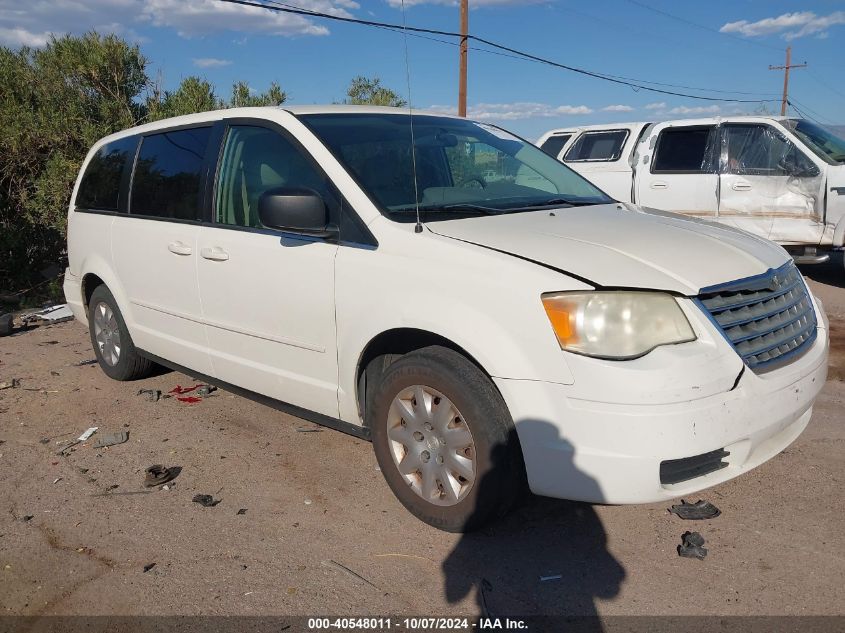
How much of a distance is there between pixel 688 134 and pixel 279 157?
7.77 meters

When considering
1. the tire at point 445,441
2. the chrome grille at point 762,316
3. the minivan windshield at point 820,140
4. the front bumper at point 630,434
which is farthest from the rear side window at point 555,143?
the front bumper at point 630,434

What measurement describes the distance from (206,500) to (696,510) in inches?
94.8

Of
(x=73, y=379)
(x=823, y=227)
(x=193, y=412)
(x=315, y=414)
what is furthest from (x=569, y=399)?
(x=823, y=227)

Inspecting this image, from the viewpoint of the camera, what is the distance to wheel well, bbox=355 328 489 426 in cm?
325

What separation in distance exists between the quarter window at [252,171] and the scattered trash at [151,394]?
71.9 inches

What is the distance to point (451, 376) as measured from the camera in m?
3.06

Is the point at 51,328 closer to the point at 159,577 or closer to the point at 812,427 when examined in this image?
the point at 159,577

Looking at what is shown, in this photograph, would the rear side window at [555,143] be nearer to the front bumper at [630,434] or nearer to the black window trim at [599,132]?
the black window trim at [599,132]

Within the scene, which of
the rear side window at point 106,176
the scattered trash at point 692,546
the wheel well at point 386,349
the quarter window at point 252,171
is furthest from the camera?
the rear side window at point 106,176

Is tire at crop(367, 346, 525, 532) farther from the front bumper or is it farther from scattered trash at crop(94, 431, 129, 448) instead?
scattered trash at crop(94, 431, 129, 448)

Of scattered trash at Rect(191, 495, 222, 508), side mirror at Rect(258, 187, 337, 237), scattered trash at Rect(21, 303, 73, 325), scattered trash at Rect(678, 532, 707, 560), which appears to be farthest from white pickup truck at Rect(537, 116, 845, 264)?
scattered trash at Rect(191, 495, 222, 508)

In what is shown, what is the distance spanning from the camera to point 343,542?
10.9 feet

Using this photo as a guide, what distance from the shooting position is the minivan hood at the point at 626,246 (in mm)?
2904


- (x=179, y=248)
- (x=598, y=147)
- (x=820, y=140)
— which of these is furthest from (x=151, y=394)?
(x=820, y=140)
